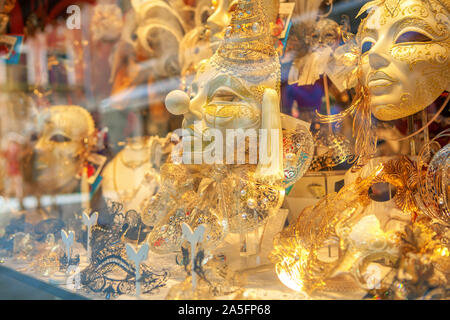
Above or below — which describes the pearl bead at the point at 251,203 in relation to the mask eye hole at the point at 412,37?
below

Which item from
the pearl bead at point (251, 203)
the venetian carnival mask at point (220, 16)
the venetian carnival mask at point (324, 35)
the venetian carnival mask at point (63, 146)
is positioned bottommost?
the pearl bead at point (251, 203)

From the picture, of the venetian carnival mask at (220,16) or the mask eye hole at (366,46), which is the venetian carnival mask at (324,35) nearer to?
the mask eye hole at (366,46)

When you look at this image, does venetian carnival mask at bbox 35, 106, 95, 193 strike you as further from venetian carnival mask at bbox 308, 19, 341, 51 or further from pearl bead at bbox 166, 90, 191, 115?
venetian carnival mask at bbox 308, 19, 341, 51

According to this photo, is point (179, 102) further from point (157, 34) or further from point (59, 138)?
point (59, 138)

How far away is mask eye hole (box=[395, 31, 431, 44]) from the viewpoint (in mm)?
1273

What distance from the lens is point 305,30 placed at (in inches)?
67.3

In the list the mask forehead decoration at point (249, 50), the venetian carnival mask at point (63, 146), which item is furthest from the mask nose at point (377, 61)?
the venetian carnival mask at point (63, 146)

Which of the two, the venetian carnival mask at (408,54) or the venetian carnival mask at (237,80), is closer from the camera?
the venetian carnival mask at (408,54)

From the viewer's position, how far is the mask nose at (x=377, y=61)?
4.26ft

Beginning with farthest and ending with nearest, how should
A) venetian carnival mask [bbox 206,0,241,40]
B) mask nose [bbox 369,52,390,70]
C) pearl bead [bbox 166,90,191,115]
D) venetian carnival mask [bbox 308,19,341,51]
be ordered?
venetian carnival mask [bbox 206,0,241,40]
venetian carnival mask [bbox 308,19,341,51]
pearl bead [bbox 166,90,191,115]
mask nose [bbox 369,52,390,70]

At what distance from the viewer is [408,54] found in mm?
1270

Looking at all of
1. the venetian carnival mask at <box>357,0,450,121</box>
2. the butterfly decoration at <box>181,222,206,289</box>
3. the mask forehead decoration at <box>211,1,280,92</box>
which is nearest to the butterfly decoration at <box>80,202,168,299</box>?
the butterfly decoration at <box>181,222,206,289</box>
